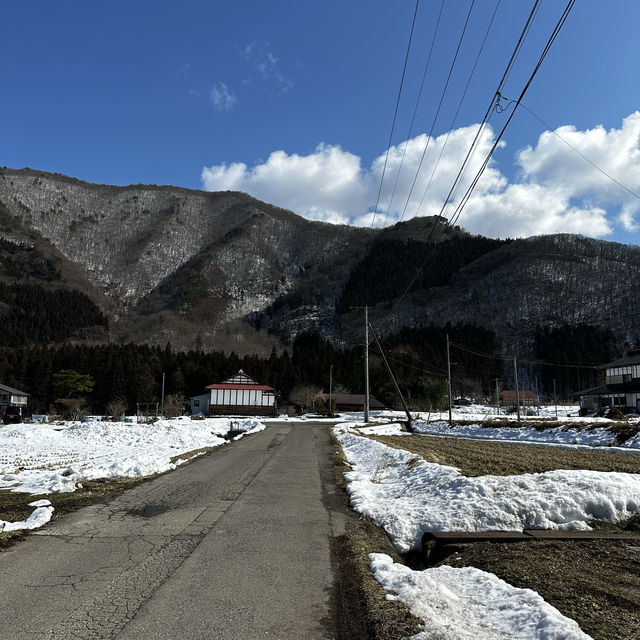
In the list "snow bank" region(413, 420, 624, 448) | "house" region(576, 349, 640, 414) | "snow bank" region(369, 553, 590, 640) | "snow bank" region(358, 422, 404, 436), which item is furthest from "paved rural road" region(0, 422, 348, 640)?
"house" region(576, 349, 640, 414)

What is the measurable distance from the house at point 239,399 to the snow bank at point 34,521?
233ft

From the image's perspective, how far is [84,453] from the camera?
70.1 ft

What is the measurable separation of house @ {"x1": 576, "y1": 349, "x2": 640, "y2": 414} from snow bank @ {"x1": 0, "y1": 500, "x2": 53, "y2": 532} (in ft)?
192

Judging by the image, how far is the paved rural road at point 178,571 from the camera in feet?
13.5

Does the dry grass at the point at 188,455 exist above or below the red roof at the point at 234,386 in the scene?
below

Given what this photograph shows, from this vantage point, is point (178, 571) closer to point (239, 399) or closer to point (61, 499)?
point (61, 499)

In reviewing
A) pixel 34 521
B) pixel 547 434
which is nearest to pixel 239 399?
pixel 547 434

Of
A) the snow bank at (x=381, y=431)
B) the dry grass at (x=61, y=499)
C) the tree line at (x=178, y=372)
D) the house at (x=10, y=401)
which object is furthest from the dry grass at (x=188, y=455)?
the tree line at (x=178, y=372)

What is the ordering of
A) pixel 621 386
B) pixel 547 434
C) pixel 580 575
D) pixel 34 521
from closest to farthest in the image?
pixel 580 575 → pixel 34 521 → pixel 547 434 → pixel 621 386

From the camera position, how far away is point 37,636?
151 inches

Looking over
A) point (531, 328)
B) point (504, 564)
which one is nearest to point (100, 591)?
point (504, 564)

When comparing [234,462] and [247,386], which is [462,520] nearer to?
[234,462]

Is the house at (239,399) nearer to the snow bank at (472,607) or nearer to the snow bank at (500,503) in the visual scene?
the snow bank at (500,503)

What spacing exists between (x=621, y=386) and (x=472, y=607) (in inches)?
2609
